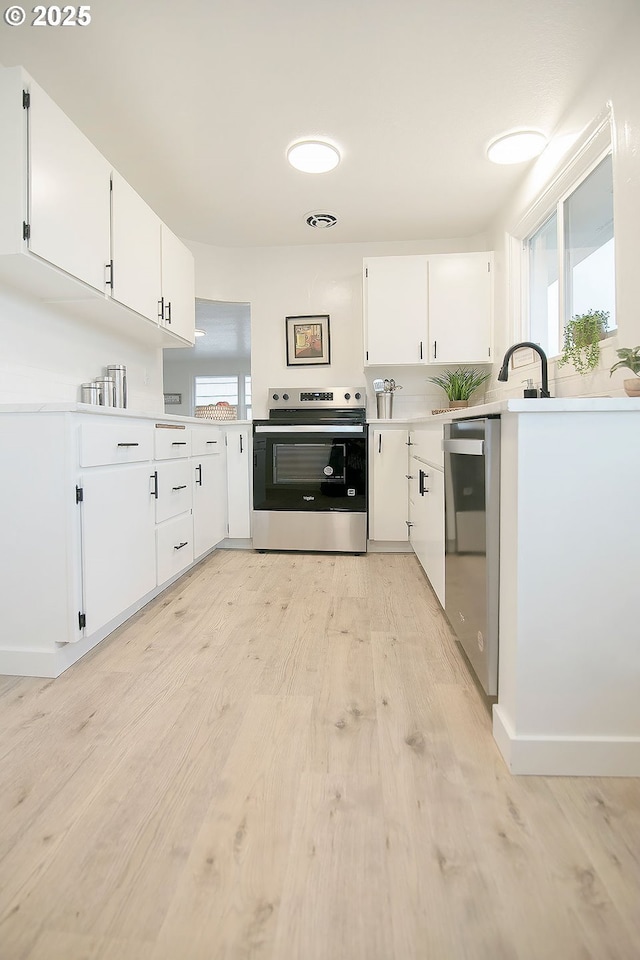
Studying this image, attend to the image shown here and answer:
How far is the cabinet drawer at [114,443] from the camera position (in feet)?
5.77

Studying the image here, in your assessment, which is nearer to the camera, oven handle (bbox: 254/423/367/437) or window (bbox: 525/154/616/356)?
window (bbox: 525/154/616/356)

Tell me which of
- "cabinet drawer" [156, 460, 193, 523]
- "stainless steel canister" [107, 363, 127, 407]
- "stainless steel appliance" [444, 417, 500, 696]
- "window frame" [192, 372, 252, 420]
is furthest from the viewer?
"window frame" [192, 372, 252, 420]

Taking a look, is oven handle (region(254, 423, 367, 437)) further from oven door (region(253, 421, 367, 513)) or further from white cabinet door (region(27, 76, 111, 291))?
white cabinet door (region(27, 76, 111, 291))

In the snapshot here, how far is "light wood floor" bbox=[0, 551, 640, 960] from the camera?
31.2 inches

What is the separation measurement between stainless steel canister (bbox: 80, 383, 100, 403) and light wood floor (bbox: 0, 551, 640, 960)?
4.50ft

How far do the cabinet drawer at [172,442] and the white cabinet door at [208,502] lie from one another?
0.57 feet

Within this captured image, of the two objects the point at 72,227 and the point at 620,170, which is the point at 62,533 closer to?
the point at 72,227

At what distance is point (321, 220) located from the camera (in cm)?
342

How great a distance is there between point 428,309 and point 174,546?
2.35 meters

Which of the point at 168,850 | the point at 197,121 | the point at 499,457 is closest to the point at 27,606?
the point at 168,850

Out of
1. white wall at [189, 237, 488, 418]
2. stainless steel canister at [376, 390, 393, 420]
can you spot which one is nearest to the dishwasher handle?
stainless steel canister at [376, 390, 393, 420]

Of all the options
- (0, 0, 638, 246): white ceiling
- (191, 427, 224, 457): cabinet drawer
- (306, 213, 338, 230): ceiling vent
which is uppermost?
(306, 213, 338, 230): ceiling vent

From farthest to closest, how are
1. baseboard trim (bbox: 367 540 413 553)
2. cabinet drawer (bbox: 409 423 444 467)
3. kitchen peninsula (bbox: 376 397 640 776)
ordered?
baseboard trim (bbox: 367 540 413 553), cabinet drawer (bbox: 409 423 444 467), kitchen peninsula (bbox: 376 397 640 776)

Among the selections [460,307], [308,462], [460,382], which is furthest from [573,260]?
[308,462]
